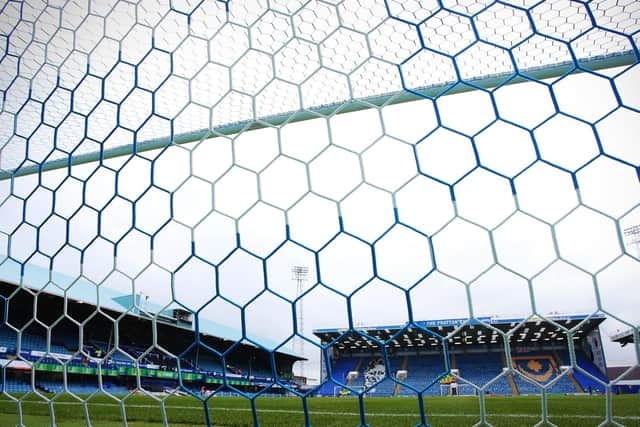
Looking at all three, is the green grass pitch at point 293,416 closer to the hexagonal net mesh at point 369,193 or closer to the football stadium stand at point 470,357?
the football stadium stand at point 470,357

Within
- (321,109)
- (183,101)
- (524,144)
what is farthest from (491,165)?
(183,101)

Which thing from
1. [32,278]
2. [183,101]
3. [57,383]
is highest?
[32,278]

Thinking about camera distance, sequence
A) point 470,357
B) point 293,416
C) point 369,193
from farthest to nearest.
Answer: point 470,357
point 293,416
point 369,193

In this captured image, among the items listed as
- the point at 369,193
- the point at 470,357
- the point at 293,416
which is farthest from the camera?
the point at 470,357

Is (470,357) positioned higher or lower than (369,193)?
lower

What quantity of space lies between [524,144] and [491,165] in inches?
3.0

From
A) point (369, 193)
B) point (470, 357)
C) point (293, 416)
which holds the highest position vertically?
point (369, 193)

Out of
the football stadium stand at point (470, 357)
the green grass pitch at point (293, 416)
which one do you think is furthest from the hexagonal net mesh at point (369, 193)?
the green grass pitch at point (293, 416)

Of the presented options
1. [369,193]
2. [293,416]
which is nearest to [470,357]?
[293,416]

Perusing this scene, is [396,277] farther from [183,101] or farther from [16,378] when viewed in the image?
[16,378]

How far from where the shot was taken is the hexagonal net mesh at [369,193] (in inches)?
31.2

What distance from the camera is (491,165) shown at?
900mm

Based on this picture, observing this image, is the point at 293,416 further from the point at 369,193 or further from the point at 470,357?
the point at 470,357

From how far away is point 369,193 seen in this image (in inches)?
39.5
